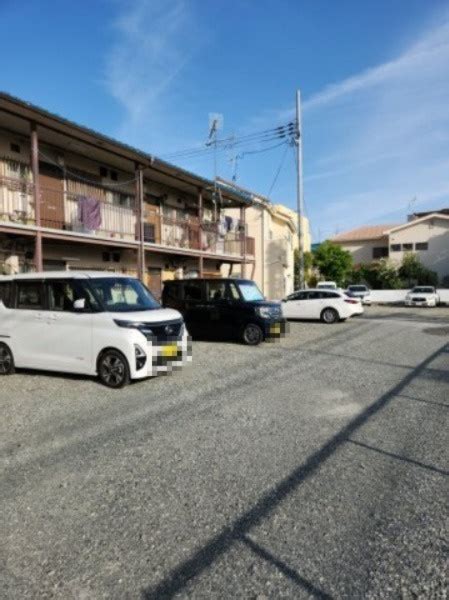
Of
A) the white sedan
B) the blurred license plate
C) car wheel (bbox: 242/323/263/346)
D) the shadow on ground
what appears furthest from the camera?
the white sedan

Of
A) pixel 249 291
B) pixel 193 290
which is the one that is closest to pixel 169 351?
pixel 193 290

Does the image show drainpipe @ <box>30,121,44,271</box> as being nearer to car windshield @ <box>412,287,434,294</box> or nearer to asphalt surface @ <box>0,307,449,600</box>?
asphalt surface @ <box>0,307,449,600</box>

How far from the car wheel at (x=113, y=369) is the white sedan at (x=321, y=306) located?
11.5m

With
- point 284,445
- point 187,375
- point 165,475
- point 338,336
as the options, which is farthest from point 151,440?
point 338,336

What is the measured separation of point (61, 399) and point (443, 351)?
8425 mm

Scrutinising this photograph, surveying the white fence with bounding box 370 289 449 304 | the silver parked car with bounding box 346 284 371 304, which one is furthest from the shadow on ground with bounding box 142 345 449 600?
the white fence with bounding box 370 289 449 304

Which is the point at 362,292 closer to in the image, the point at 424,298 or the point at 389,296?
the point at 424,298

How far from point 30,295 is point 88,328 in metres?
1.49

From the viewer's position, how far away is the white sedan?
59.2ft

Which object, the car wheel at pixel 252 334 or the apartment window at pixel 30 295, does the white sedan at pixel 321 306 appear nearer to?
the car wheel at pixel 252 334

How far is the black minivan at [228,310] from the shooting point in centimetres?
1175

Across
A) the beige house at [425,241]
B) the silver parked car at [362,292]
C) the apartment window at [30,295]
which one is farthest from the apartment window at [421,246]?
the apartment window at [30,295]

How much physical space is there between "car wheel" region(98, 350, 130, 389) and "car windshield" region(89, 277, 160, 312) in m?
0.73

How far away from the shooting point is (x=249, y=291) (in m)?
12.3
